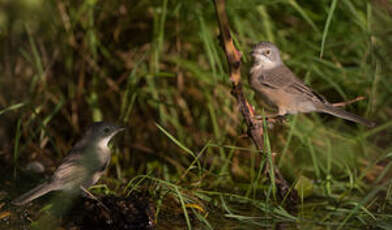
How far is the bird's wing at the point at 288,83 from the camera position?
4488 millimetres

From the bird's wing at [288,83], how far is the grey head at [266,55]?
0.34 feet

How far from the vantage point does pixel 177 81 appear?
18.2ft

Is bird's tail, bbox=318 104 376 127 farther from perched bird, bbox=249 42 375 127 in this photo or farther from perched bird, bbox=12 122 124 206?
perched bird, bbox=12 122 124 206

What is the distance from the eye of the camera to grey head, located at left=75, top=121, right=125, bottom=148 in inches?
171

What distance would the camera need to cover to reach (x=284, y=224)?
11.8 feet

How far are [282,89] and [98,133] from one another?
1592mm

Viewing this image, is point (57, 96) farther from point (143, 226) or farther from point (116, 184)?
point (143, 226)

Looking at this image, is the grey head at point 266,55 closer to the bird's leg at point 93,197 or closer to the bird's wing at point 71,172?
the bird's wing at point 71,172

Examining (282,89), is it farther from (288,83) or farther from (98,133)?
(98,133)

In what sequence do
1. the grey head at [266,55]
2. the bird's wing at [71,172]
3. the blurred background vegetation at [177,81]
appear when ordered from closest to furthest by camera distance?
the bird's wing at [71,172] < the grey head at [266,55] < the blurred background vegetation at [177,81]

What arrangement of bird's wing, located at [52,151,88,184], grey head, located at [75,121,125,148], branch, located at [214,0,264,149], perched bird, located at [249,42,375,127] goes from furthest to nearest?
1. perched bird, located at [249,42,375,127]
2. grey head, located at [75,121,125,148]
3. bird's wing, located at [52,151,88,184]
4. branch, located at [214,0,264,149]

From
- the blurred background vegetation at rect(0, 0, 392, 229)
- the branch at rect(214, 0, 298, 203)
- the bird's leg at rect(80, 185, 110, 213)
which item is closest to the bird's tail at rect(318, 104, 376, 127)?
the blurred background vegetation at rect(0, 0, 392, 229)

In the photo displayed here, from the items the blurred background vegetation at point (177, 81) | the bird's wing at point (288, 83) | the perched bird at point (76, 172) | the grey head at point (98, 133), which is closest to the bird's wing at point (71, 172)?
the perched bird at point (76, 172)

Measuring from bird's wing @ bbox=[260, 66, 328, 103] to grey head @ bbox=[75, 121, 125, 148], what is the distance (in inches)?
53.3
